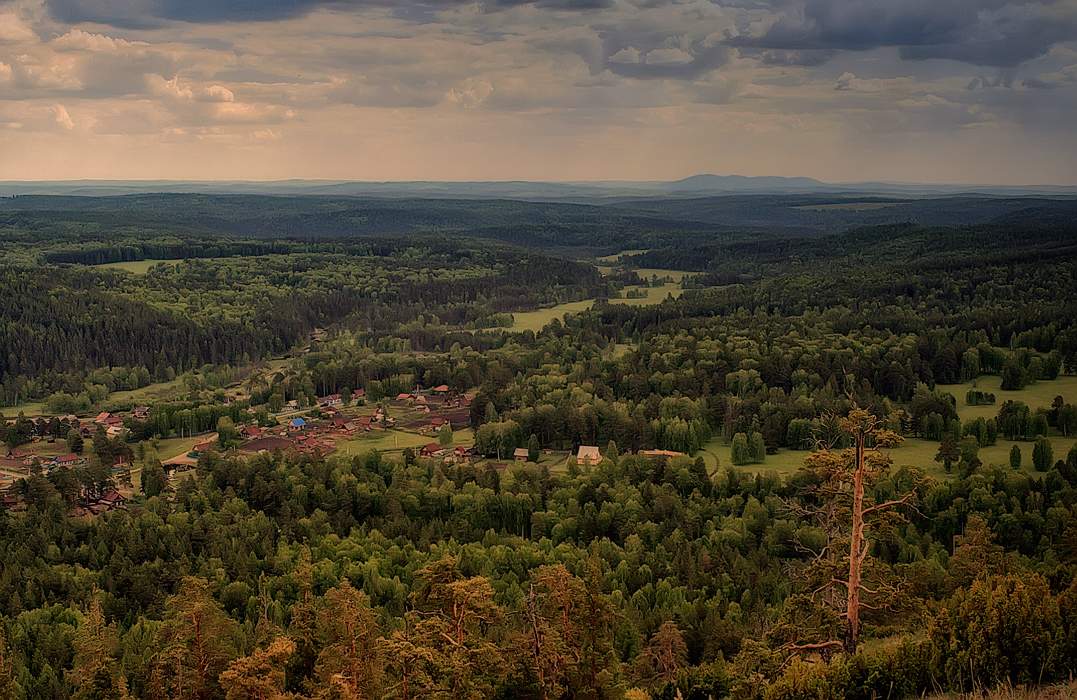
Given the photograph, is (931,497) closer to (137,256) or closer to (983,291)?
(983,291)

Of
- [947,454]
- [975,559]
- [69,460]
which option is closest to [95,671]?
[975,559]

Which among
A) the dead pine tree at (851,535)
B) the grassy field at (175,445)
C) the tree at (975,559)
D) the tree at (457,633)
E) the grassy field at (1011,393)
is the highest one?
the dead pine tree at (851,535)

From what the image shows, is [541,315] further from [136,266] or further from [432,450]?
[432,450]

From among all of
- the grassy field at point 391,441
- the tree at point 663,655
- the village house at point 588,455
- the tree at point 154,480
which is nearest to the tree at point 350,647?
the tree at point 663,655

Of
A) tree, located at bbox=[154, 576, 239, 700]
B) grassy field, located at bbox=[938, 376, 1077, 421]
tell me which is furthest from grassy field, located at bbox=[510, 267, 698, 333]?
tree, located at bbox=[154, 576, 239, 700]

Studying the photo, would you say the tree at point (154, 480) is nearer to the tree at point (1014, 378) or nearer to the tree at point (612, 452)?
the tree at point (612, 452)

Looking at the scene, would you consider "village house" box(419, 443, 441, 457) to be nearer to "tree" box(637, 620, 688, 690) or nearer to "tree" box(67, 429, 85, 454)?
"tree" box(67, 429, 85, 454)
